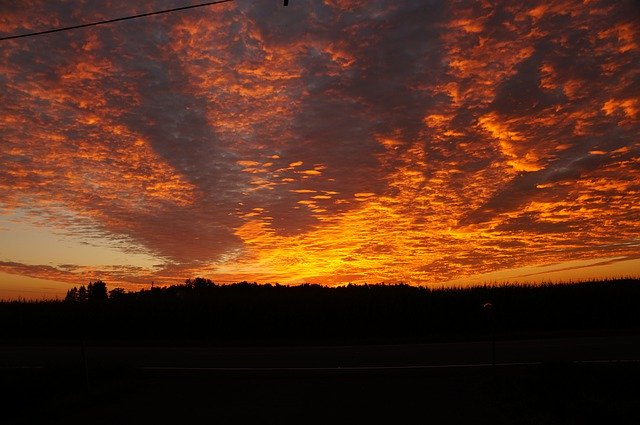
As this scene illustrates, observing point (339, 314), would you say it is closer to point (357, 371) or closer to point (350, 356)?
point (350, 356)

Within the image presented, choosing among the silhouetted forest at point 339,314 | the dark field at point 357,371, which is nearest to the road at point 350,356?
the dark field at point 357,371

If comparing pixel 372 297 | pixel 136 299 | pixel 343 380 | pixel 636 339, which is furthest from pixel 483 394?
pixel 136 299

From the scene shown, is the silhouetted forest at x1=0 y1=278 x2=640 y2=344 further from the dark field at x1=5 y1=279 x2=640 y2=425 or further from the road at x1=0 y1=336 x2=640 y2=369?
the road at x1=0 y1=336 x2=640 y2=369

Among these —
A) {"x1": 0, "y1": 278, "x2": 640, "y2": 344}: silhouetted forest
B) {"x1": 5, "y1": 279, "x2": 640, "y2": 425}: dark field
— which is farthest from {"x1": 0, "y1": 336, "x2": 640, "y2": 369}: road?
{"x1": 0, "y1": 278, "x2": 640, "y2": 344}: silhouetted forest

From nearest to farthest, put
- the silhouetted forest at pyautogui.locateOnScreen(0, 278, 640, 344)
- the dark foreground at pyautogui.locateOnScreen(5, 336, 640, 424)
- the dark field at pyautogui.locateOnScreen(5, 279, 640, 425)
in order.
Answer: the dark foreground at pyautogui.locateOnScreen(5, 336, 640, 424) → the dark field at pyautogui.locateOnScreen(5, 279, 640, 425) → the silhouetted forest at pyautogui.locateOnScreen(0, 278, 640, 344)

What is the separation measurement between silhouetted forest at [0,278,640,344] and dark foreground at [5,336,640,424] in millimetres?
16238

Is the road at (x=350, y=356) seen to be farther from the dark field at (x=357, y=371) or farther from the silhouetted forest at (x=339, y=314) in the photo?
→ the silhouetted forest at (x=339, y=314)

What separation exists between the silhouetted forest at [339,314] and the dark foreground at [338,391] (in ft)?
53.3

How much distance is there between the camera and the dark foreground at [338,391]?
908 centimetres

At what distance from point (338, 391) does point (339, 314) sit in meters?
23.0

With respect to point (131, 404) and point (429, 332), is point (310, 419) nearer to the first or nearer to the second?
point (131, 404)

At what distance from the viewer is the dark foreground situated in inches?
358

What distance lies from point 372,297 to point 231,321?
9851 mm

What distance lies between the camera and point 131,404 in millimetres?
10312
